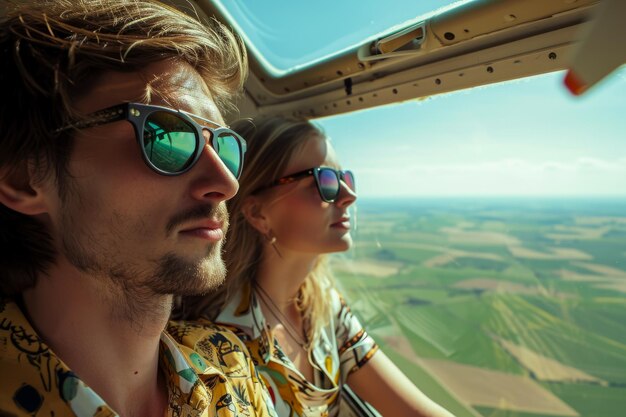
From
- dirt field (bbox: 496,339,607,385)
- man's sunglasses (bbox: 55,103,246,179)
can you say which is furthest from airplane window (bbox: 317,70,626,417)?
man's sunglasses (bbox: 55,103,246,179)

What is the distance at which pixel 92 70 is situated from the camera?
3.17 ft

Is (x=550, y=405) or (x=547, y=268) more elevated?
(x=547, y=268)

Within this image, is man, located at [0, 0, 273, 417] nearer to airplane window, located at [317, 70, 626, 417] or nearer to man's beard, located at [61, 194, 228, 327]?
man's beard, located at [61, 194, 228, 327]

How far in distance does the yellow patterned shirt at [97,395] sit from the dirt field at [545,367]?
1397mm

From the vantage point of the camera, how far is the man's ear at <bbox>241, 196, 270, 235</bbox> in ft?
5.98

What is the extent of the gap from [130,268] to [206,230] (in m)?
0.21

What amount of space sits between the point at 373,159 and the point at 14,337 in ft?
6.81

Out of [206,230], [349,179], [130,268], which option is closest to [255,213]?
[349,179]

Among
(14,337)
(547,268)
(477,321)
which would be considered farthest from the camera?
(477,321)

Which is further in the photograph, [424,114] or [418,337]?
[418,337]

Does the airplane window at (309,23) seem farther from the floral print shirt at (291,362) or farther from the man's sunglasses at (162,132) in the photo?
the floral print shirt at (291,362)

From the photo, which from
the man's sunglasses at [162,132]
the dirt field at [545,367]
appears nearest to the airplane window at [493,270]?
the dirt field at [545,367]

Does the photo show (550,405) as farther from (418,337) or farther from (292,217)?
(292,217)

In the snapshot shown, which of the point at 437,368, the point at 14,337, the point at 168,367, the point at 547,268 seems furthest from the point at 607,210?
the point at 14,337
